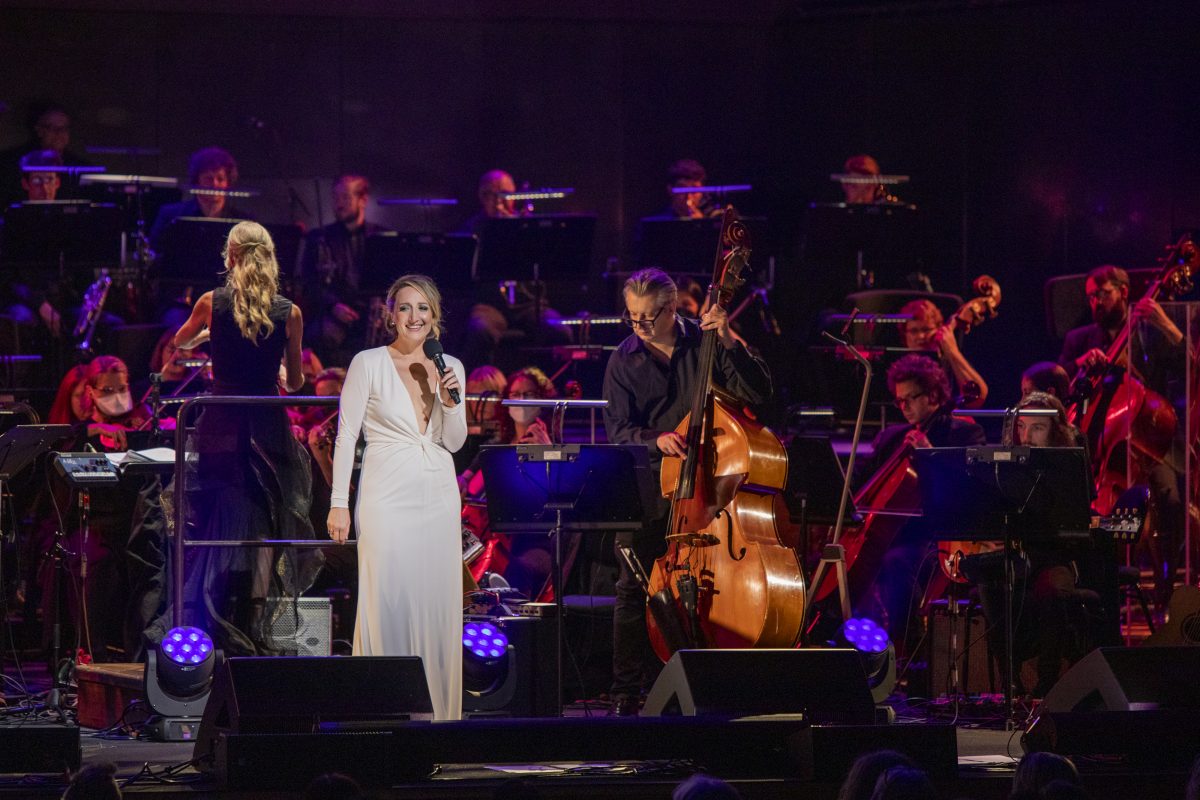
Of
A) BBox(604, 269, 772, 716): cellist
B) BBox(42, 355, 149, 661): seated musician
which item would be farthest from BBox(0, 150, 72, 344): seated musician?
BBox(604, 269, 772, 716): cellist

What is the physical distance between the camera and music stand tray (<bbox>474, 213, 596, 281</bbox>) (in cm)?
1072

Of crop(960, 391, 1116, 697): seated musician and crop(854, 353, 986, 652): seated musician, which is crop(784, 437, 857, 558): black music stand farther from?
crop(960, 391, 1116, 697): seated musician

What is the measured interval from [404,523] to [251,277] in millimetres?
1613

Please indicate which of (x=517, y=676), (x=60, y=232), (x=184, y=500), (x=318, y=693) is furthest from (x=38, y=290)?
(x=318, y=693)

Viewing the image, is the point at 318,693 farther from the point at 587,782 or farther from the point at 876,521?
the point at 876,521

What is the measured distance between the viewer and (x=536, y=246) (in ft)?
35.3

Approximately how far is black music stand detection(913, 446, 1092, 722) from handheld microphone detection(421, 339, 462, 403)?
79.6 inches

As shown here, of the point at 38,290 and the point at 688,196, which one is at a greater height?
the point at 688,196

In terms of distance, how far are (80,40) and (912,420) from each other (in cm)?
747

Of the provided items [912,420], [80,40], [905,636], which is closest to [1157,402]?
[912,420]

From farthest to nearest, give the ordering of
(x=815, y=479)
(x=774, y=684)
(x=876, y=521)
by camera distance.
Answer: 1. (x=876, y=521)
2. (x=815, y=479)
3. (x=774, y=684)

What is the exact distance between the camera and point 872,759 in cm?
421

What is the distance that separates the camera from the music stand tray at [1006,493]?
Answer: 267 inches

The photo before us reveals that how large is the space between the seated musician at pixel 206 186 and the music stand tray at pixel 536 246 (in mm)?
1747
